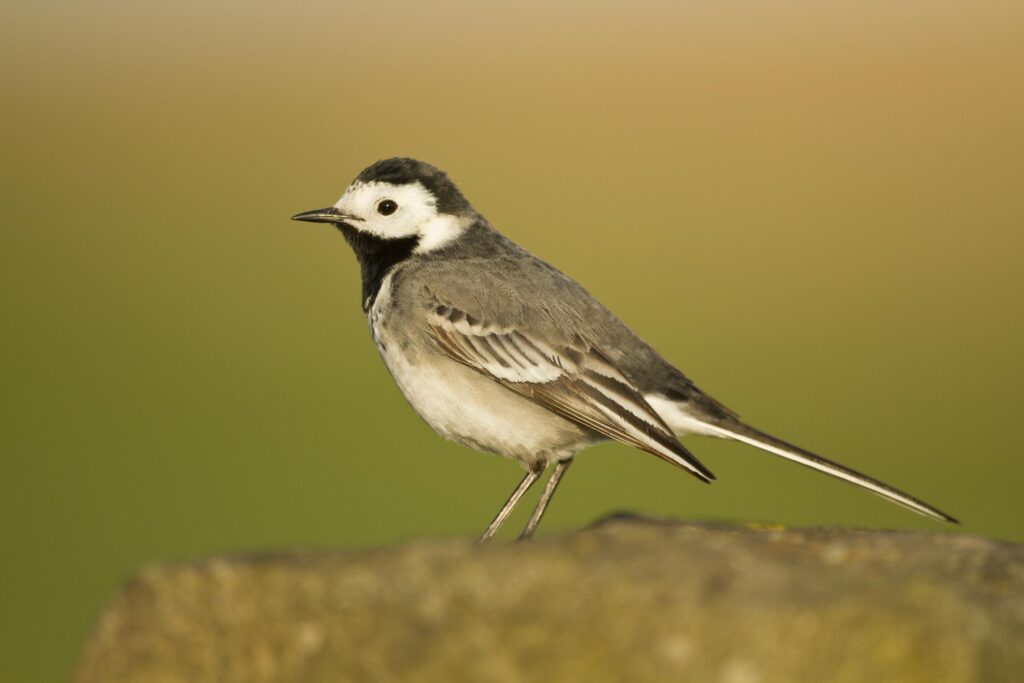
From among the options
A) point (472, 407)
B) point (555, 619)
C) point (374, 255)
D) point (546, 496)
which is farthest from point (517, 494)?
point (555, 619)

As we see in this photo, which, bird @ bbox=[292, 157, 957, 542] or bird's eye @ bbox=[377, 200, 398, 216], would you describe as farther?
bird's eye @ bbox=[377, 200, 398, 216]

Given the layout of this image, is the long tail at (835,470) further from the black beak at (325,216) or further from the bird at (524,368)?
the black beak at (325,216)

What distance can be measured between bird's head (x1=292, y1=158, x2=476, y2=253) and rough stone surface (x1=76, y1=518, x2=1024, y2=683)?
14.3 ft

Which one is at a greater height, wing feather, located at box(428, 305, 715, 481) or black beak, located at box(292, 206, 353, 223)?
black beak, located at box(292, 206, 353, 223)

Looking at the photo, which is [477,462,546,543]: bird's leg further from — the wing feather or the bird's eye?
the bird's eye

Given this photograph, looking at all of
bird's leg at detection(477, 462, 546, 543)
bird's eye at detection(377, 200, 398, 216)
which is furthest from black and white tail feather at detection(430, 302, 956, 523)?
bird's eye at detection(377, 200, 398, 216)

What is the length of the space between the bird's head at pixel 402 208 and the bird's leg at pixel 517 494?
170 cm

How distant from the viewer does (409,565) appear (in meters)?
4.52

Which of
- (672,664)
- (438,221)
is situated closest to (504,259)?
A: (438,221)

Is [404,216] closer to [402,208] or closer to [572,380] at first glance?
[402,208]

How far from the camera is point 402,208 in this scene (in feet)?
29.4

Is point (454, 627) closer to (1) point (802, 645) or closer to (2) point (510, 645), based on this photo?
(2) point (510, 645)

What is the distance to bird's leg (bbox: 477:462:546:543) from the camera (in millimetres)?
8312

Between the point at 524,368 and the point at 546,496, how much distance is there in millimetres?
973
